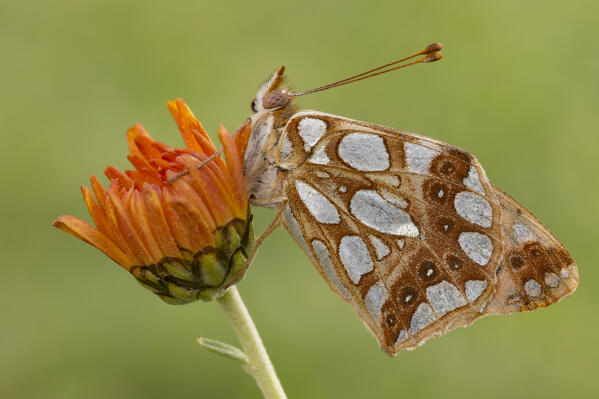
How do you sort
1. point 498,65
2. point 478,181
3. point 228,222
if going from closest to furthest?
point 228,222, point 478,181, point 498,65

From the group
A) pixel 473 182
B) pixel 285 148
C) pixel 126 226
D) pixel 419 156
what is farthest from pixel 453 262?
pixel 126 226

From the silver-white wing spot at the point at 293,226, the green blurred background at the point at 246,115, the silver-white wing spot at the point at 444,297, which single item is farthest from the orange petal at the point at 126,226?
the green blurred background at the point at 246,115

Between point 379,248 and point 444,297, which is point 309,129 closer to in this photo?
point 379,248

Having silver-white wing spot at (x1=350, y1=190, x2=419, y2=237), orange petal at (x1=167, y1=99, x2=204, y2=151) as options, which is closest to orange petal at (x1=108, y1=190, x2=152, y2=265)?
orange petal at (x1=167, y1=99, x2=204, y2=151)

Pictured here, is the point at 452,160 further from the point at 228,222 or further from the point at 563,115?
the point at 563,115

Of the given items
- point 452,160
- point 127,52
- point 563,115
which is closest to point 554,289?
point 452,160

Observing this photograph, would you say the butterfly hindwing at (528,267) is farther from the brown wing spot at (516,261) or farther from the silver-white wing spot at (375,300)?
the silver-white wing spot at (375,300)
